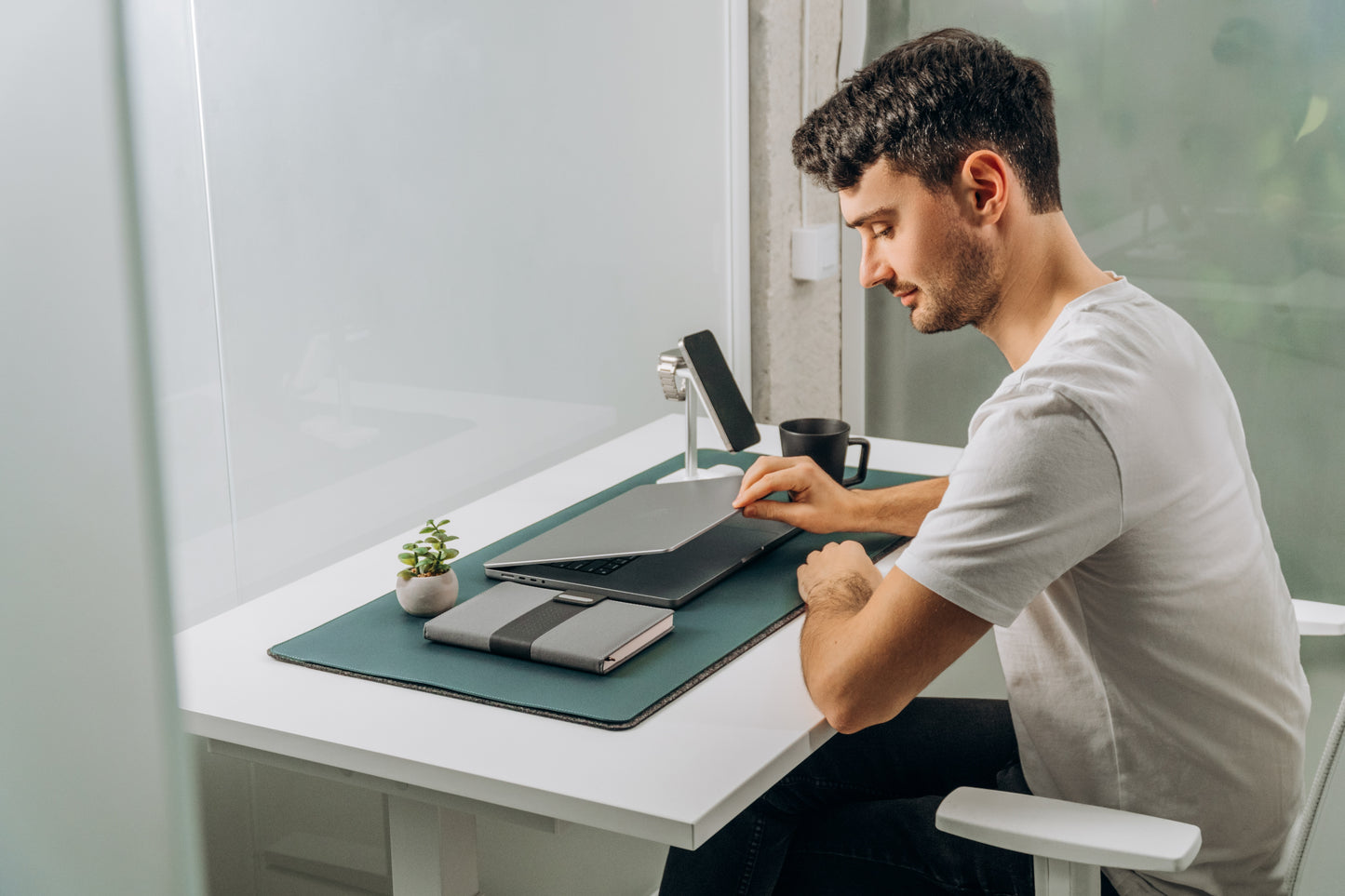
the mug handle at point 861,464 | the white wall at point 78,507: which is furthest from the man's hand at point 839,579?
the white wall at point 78,507

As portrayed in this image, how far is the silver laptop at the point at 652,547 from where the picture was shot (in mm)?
1398

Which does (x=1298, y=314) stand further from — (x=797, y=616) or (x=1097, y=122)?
(x=797, y=616)

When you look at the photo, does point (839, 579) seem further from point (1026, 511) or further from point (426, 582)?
point (426, 582)

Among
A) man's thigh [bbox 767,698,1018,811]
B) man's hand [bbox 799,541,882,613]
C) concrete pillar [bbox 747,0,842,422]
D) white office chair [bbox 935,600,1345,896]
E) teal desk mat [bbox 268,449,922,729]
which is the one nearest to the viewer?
white office chair [bbox 935,600,1345,896]

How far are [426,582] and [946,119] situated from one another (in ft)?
2.35

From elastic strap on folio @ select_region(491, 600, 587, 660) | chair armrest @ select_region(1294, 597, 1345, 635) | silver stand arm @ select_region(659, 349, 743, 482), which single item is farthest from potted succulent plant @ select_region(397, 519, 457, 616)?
chair armrest @ select_region(1294, 597, 1345, 635)

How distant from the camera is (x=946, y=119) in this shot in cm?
122

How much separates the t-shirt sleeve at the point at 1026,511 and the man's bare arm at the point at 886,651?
0.07 feet

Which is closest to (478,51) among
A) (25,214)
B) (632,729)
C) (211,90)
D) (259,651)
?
(211,90)

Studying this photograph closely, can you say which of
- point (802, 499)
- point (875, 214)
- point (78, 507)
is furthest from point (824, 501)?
point (78, 507)

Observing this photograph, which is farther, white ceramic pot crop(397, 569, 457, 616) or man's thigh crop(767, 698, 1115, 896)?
white ceramic pot crop(397, 569, 457, 616)

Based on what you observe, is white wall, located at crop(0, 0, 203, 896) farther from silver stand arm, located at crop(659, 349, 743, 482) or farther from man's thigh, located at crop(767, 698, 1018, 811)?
silver stand arm, located at crop(659, 349, 743, 482)

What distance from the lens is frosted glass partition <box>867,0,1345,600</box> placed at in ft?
7.66

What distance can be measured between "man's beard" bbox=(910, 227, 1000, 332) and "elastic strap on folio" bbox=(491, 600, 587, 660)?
1.59 ft
